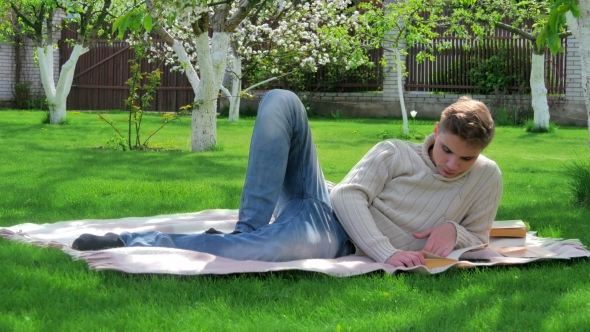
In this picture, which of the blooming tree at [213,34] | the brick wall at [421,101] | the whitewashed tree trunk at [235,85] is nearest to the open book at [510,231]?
the blooming tree at [213,34]

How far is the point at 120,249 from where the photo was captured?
3.80 metres

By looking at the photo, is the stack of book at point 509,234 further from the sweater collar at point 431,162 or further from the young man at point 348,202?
the sweater collar at point 431,162

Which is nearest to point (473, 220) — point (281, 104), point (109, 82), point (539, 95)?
point (281, 104)

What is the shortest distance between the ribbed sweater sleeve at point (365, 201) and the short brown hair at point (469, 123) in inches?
14.2

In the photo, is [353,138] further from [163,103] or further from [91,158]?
[163,103]

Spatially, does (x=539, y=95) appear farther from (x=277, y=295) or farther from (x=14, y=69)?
(x=14, y=69)

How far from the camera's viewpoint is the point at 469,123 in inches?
140

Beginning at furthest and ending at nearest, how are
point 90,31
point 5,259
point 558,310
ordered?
point 90,31 → point 5,259 → point 558,310

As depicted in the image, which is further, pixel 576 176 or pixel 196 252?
pixel 576 176

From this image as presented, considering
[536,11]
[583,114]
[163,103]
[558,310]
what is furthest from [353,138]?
[558,310]

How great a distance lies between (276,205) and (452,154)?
864 mm

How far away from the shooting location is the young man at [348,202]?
3.81 meters

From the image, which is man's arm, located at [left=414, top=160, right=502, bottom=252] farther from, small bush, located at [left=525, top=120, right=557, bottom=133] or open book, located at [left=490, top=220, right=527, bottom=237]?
small bush, located at [left=525, top=120, right=557, bottom=133]

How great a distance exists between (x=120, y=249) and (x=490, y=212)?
175 centimetres
